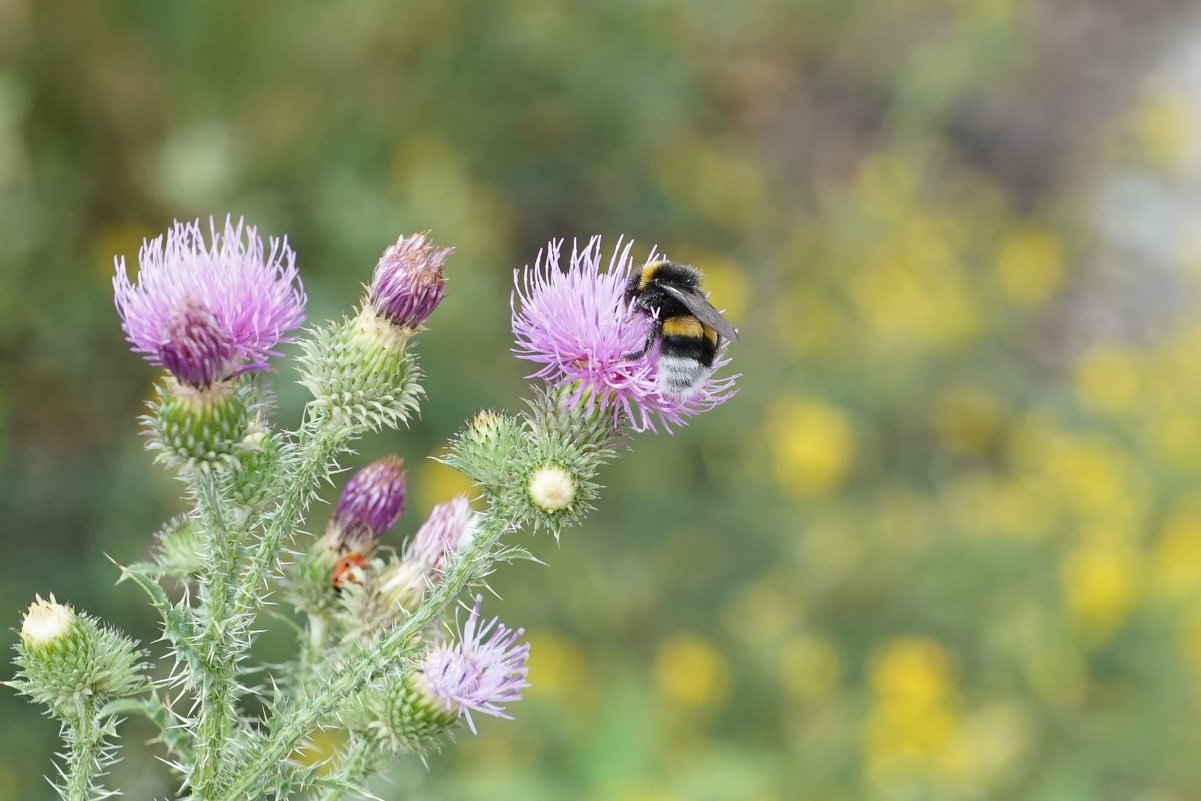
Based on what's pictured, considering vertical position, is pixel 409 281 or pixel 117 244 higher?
pixel 117 244

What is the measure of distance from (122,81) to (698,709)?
398cm

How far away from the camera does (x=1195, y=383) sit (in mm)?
6461

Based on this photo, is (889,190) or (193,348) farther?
(889,190)

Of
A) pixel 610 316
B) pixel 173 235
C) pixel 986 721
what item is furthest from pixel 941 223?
pixel 173 235

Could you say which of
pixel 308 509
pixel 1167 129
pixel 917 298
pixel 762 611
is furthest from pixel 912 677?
pixel 1167 129

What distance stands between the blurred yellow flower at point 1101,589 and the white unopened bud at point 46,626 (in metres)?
4.33

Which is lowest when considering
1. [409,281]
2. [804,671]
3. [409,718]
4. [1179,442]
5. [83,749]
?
[83,749]

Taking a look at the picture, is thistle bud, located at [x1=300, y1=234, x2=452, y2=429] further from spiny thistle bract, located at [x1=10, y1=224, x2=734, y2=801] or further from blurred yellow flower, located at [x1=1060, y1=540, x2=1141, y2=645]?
blurred yellow flower, located at [x1=1060, y1=540, x2=1141, y2=645]

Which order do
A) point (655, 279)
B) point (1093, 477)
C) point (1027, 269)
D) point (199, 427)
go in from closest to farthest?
1. point (199, 427)
2. point (655, 279)
3. point (1093, 477)
4. point (1027, 269)

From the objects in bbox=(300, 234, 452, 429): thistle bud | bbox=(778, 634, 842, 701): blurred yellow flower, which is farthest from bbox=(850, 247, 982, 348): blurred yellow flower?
bbox=(300, 234, 452, 429): thistle bud

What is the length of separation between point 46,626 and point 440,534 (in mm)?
691

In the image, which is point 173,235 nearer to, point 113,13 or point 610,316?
point 610,316

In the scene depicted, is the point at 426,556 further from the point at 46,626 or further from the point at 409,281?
the point at 46,626

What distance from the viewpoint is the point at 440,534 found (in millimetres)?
2135
